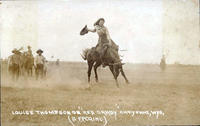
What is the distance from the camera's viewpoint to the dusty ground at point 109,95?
87.7 inches

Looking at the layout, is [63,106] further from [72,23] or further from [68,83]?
[72,23]

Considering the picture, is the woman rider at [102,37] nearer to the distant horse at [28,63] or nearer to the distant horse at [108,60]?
the distant horse at [108,60]

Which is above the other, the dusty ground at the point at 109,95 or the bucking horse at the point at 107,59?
the bucking horse at the point at 107,59

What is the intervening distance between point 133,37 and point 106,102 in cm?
83

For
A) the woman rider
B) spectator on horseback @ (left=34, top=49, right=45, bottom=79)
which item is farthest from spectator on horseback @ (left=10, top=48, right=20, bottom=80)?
the woman rider

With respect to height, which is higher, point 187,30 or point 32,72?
point 187,30

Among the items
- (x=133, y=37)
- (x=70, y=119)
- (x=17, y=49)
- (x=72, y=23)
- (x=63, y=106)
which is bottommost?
(x=70, y=119)

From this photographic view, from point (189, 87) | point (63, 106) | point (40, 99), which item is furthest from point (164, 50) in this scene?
point (40, 99)

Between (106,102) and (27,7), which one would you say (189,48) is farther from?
(27,7)

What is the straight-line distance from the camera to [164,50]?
2248 millimetres

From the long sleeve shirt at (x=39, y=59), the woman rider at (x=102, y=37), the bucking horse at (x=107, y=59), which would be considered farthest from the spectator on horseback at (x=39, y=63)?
the woman rider at (x=102, y=37)

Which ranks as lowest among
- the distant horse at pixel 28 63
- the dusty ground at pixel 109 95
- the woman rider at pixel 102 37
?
the dusty ground at pixel 109 95

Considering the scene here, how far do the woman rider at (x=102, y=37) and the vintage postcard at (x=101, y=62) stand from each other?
0.01 metres

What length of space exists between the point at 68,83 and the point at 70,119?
0.42 m
